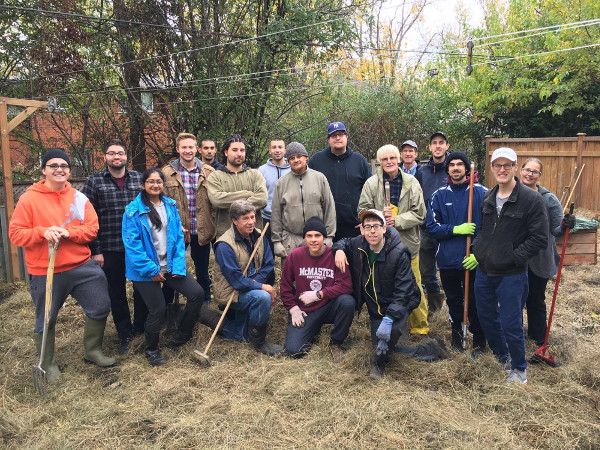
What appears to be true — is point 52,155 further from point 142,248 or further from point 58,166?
point 142,248

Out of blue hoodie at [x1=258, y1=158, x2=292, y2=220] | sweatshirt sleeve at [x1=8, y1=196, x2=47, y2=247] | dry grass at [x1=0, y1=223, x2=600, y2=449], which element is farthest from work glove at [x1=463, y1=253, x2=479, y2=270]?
sweatshirt sleeve at [x1=8, y1=196, x2=47, y2=247]

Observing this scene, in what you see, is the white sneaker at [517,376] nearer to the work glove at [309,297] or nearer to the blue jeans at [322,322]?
the blue jeans at [322,322]

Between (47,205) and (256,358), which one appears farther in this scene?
(256,358)

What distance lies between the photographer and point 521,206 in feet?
11.3

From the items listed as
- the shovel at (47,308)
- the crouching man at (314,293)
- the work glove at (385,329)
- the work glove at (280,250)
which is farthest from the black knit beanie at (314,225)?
the shovel at (47,308)

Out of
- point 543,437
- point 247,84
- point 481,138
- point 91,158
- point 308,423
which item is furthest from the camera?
point 481,138

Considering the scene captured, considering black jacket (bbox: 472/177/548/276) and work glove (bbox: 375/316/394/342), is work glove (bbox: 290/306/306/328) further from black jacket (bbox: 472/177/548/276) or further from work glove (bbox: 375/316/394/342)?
black jacket (bbox: 472/177/548/276)

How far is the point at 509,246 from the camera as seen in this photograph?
3480 millimetres

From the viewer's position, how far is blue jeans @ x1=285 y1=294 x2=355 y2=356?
14.0 feet

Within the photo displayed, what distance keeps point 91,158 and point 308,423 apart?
7.93 metres

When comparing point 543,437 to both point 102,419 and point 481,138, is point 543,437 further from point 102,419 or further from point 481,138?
point 481,138

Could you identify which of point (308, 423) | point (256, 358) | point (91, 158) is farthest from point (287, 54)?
point (308, 423)

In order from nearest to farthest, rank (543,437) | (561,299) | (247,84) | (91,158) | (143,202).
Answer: (543,437) → (143,202) → (561,299) → (247,84) → (91,158)

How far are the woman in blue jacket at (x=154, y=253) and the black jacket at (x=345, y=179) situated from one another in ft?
5.41
